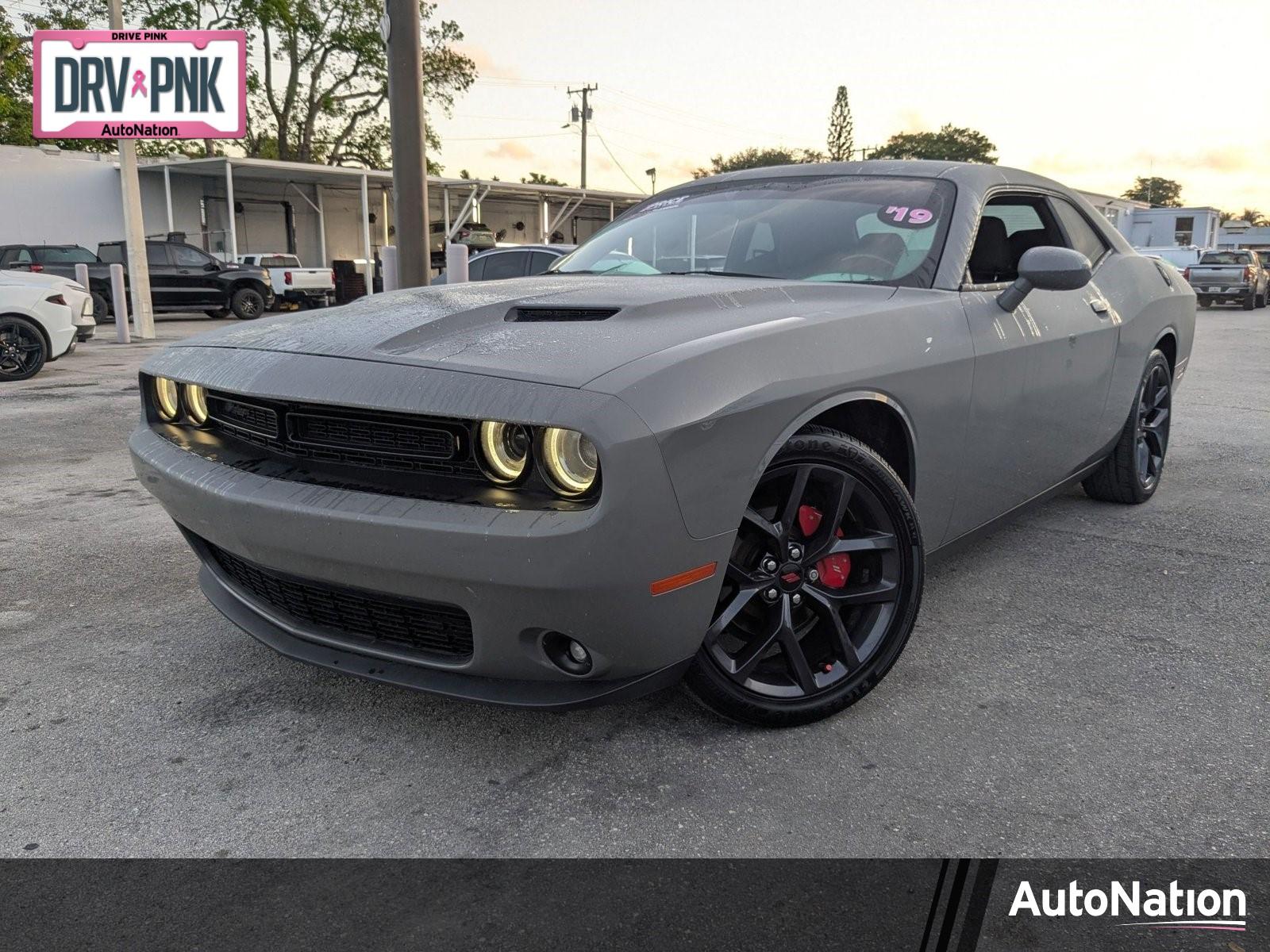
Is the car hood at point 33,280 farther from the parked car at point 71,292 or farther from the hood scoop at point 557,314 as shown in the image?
the hood scoop at point 557,314

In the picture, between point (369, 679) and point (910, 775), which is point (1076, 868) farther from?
point (369, 679)

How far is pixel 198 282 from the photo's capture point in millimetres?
19938

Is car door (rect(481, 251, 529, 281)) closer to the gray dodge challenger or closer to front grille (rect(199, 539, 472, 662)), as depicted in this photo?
the gray dodge challenger

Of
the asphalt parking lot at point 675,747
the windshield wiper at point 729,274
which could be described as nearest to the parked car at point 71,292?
the asphalt parking lot at point 675,747

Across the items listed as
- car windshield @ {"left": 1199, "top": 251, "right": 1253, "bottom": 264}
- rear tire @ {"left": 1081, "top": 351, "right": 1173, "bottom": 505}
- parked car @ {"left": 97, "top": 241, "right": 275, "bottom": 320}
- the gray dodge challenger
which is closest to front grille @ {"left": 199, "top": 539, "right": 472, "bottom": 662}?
the gray dodge challenger

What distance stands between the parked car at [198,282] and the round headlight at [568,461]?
19.9m

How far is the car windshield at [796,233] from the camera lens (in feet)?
9.86

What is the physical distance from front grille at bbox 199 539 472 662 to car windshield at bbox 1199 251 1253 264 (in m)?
29.9

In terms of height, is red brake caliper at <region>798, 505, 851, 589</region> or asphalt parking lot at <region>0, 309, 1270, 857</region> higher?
red brake caliper at <region>798, 505, 851, 589</region>

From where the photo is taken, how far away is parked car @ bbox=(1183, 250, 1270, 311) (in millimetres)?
26047

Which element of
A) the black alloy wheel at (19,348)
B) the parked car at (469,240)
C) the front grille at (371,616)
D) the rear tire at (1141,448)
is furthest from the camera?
the parked car at (469,240)

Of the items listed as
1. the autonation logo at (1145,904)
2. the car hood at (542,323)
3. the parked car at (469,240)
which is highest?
the parked car at (469,240)

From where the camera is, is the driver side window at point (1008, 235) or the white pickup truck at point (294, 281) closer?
the driver side window at point (1008, 235)

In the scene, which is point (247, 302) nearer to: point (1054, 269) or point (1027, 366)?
point (1027, 366)
